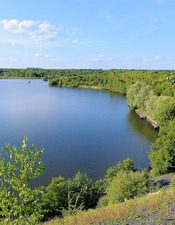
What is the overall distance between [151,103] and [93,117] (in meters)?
12.7

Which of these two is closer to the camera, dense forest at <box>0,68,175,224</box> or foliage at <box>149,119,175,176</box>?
dense forest at <box>0,68,175,224</box>

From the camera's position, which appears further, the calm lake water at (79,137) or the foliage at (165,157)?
the calm lake water at (79,137)

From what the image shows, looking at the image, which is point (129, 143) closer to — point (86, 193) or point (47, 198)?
point (86, 193)

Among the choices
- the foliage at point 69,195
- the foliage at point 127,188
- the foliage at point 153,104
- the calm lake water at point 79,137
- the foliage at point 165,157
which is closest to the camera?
the foliage at point 127,188

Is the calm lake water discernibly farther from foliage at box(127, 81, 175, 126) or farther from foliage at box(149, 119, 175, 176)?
foliage at box(127, 81, 175, 126)

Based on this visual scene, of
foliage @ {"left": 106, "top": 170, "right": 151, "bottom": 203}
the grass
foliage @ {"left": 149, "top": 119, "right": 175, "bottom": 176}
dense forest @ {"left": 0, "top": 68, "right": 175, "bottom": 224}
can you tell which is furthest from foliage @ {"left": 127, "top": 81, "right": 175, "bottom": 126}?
the grass

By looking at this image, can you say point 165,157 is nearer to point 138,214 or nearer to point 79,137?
point 138,214

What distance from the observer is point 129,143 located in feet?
90.0

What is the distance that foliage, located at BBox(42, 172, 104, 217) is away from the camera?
13.2 metres

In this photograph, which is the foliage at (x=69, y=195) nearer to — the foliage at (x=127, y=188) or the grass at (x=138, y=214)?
the foliage at (x=127, y=188)

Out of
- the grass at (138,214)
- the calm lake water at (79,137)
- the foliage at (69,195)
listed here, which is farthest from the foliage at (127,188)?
the calm lake water at (79,137)

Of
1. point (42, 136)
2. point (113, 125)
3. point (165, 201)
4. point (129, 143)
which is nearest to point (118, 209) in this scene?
point (165, 201)

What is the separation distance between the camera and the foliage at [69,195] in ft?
43.2

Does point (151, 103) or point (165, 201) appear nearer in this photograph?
point (165, 201)
